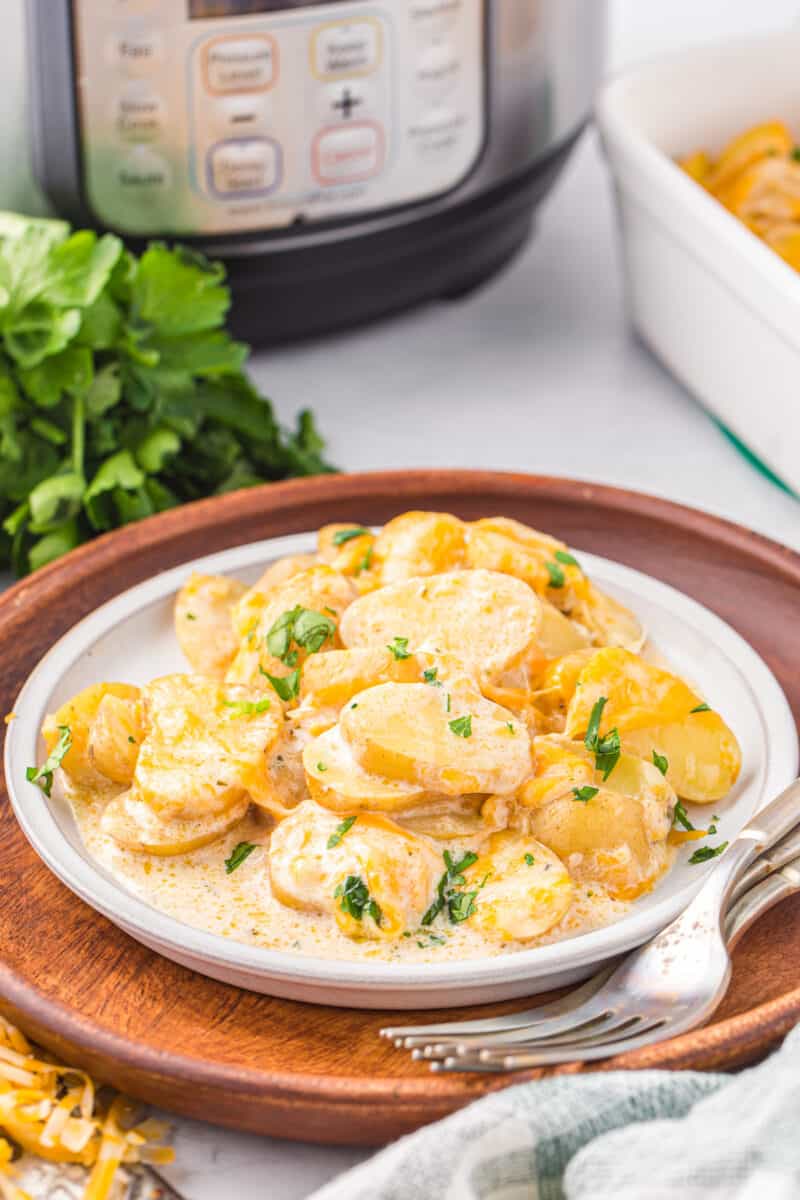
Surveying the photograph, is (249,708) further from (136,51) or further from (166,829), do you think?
(136,51)

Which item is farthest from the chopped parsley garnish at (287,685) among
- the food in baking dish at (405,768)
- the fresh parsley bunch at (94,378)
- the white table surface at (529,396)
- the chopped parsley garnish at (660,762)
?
the white table surface at (529,396)

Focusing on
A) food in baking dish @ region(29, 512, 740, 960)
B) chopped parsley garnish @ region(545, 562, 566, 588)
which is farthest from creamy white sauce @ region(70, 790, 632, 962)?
chopped parsley garnish @ region(545, 562, 566, 588)

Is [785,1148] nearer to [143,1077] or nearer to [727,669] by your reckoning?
[143,1077]

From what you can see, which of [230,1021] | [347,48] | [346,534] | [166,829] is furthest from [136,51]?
[230,1021]

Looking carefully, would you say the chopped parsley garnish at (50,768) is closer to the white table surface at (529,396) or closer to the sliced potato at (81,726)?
the sliced potato at (81,726)

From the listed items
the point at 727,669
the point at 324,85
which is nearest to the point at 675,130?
the point at 324,85

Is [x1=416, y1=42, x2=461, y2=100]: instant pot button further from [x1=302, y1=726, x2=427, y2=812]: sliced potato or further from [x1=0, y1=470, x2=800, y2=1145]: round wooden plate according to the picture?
[x1=302, y1=726, x2=427, y2=812]: sliced potato
